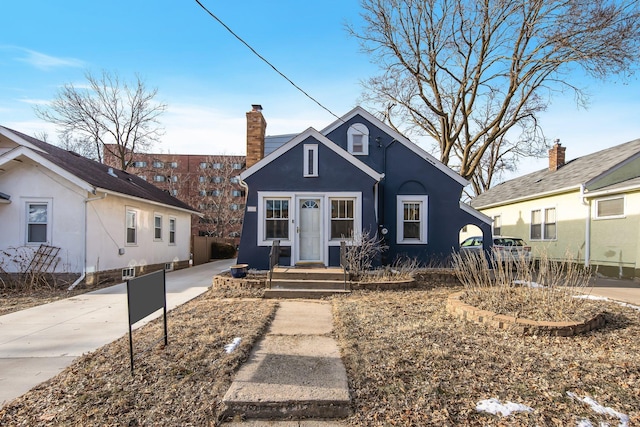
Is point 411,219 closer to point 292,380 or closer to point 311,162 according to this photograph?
point 311,162

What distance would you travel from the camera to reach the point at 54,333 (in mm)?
6191

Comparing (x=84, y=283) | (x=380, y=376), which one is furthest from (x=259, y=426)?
(x=84, y=283)

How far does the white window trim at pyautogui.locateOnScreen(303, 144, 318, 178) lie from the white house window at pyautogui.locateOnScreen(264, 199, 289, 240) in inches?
43.4

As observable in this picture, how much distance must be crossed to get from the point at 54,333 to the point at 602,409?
750cm

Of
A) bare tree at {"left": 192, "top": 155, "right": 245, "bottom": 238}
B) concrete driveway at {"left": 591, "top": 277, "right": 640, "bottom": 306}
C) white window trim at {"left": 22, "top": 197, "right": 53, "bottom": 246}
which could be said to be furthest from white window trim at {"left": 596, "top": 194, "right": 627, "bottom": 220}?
bare tree at {"left": 192, "top": 155, "right": 245, "bottom": 238}

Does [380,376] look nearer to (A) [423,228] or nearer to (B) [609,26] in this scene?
(A) [423,228]

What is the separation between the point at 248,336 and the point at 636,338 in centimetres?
565

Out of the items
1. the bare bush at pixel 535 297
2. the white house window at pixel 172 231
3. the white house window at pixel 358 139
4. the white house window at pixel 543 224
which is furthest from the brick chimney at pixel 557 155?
the white house window at pixel 172 231

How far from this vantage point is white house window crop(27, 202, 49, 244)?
11172 mm

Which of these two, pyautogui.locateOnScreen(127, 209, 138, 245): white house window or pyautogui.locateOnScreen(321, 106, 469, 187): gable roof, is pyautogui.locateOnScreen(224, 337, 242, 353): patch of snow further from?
pyautogui.locateOnScreen(127, 209, 138, 245): white house window

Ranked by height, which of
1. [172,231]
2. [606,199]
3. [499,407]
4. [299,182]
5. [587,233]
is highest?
[299,182]

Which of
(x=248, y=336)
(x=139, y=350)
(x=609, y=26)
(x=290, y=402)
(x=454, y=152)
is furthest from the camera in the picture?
(x=454, y=152)

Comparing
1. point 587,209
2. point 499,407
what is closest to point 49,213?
point 499,407

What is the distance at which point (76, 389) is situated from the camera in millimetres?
3838
